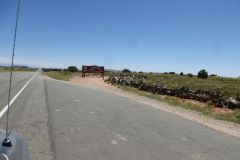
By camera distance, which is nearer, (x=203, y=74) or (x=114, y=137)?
(x=114, y=137)

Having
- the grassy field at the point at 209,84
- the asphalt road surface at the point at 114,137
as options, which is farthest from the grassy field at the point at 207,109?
the asphalt road surface at the point at 114,137

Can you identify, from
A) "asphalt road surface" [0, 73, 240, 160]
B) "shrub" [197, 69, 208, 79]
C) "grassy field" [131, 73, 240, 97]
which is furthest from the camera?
"shrub" [197, 69, 208, 79]

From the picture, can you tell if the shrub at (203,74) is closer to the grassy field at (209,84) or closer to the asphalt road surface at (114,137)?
the grassy field at (209,84)

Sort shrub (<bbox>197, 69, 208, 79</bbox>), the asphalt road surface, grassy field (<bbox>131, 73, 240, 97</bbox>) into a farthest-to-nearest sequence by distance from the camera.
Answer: shrub (<bbox>197, 69, 208, 79</bbox>), grassy field (<bbox>131, 73, 240, 97</bbox>), the asphalt road surface

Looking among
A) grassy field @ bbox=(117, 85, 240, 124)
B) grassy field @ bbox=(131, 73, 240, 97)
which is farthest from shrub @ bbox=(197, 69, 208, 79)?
grassy field @ bbox=(117, 85, 240, 124)

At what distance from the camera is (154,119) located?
14.6 m

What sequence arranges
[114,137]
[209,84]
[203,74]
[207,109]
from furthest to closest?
[203,74]
[209,84]
[207,109]
[114,137]

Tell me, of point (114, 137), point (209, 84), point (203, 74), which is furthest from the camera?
point (203, 74)

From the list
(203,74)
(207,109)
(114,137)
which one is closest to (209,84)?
(207,109)

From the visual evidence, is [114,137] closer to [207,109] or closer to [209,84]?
[207,109]

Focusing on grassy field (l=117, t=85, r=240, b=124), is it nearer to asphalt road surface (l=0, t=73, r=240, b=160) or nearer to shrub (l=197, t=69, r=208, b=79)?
asphalt road surface (l=0, t=73, r=240, b=160)

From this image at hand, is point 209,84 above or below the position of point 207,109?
above

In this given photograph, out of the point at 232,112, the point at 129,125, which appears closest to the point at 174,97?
the point at 232,112

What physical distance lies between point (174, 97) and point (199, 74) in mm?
27895
